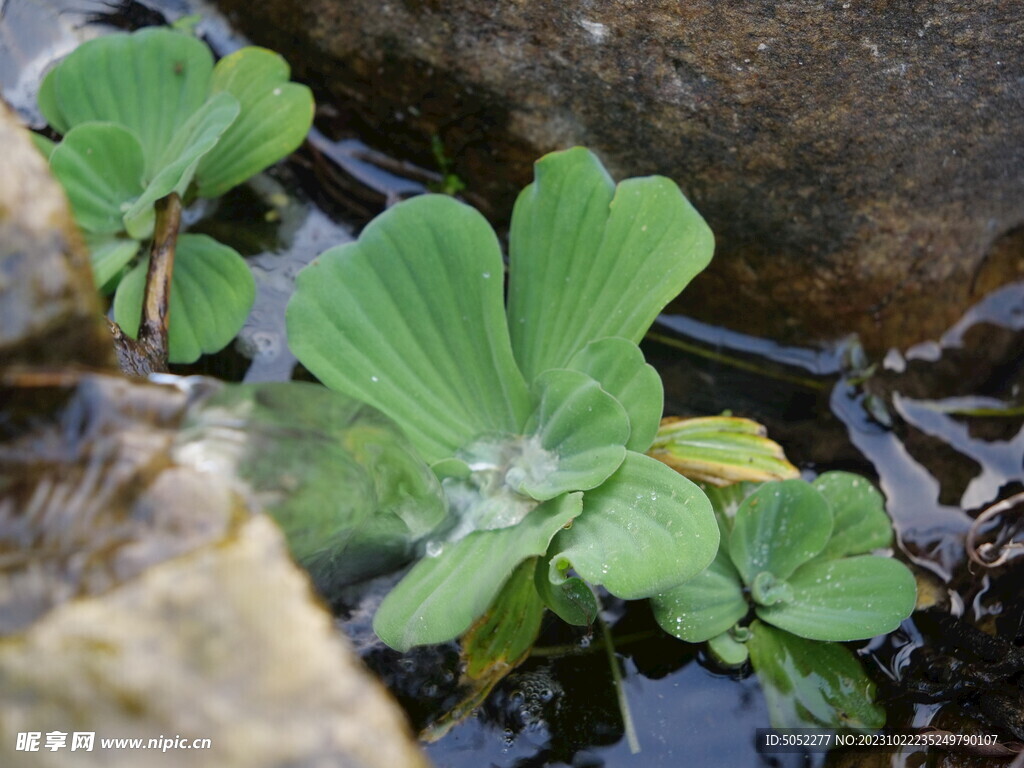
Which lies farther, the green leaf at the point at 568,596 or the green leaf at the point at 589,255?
the green leaf at the point at 589,255

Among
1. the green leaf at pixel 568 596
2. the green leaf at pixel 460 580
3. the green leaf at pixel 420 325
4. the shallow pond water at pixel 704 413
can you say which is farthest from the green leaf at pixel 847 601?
the green leaf at pixel 420 325

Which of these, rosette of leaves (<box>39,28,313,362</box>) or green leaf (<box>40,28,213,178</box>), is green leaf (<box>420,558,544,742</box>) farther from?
green leaf (<box>40,28,213,178</box>)

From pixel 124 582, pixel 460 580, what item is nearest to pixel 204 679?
pixel 124 582

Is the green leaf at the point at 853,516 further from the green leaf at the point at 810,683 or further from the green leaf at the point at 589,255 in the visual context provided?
the green leaf at the point at 589,255

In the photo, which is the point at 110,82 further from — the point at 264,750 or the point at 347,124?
the point at 264,750

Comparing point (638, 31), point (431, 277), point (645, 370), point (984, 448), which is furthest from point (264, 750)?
point (984, 448)

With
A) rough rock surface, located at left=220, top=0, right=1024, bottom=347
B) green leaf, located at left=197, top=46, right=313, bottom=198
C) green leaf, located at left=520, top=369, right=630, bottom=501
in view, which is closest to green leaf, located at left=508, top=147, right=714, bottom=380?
green leaf, located at left=520, top=369, right=630, bottom=501
